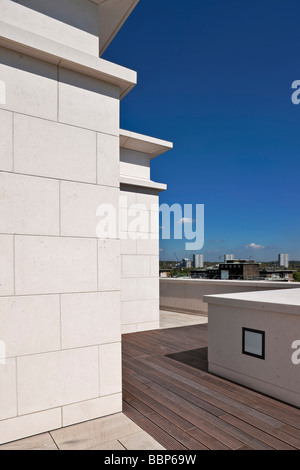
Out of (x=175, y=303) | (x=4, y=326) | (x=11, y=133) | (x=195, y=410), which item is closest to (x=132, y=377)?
(x=195, y=410)

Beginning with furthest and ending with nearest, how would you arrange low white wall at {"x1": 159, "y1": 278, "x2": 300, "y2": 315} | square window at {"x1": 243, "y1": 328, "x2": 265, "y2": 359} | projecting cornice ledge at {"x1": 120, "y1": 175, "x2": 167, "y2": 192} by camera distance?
low white wall at {"x1": 159, "y1": 278, "x2": 300, "y2": 315} < projecting cornice ledge at {"x1": 120, "y1": 175, "x2": 167, "y2": 192} < square window at {"x1": 243, "y1": 328, "x2": 265, "y2": 359}

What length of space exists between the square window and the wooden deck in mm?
590

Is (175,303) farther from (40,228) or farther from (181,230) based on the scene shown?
(40,228)

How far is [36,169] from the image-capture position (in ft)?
10.7

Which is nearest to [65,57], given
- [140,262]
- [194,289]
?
[140,262]

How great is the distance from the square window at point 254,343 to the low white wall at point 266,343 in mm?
57

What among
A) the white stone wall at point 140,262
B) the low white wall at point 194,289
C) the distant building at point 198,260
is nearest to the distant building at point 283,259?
the distant building at point 198,260

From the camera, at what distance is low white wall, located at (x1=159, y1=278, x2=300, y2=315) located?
357 inches

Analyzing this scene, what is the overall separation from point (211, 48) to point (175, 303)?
1034 centimetres

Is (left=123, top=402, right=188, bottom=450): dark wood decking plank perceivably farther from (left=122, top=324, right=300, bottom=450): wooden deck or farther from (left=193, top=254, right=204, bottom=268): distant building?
(left=193, top=254, right=204, bottom=268): distant building

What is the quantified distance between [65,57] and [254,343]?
4.90 meters

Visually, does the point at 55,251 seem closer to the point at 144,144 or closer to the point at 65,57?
the point at 65,57

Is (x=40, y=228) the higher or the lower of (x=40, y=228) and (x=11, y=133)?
the lower

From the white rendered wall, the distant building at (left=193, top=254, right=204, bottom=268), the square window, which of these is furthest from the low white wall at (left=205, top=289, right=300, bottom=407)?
the distant building at (left=193, top=254, right=204, bottom=268)
